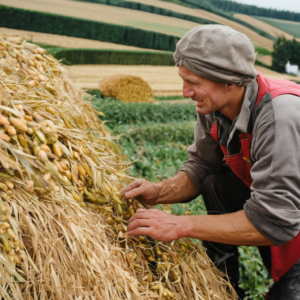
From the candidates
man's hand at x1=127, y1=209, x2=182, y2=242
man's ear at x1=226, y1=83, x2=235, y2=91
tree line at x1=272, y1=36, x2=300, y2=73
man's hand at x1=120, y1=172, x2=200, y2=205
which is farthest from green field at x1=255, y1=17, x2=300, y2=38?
man's hand at x1=127, y1=209, x2=182, y2=242

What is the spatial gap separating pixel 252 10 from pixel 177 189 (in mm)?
9647

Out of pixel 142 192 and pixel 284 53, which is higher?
pixel 284 53

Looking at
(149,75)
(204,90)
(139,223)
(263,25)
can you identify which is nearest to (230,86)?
(204,90)

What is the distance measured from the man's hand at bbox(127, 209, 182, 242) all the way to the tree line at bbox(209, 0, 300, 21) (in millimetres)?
9872

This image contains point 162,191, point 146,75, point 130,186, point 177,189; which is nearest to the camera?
point 130,186

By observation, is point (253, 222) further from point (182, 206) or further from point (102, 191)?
point (182, 206)

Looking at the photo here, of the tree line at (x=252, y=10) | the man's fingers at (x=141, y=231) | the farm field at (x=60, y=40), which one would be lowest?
the man's fingers at (x=141, y=231)

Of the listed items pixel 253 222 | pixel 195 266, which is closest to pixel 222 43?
pixel 253 222

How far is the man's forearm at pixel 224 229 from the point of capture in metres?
1.60

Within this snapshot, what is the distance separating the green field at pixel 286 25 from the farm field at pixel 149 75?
1.31 meters

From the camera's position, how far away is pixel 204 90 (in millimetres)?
1669

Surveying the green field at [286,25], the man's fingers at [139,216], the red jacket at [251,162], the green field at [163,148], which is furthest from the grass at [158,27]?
the man's fingers at [139,216]

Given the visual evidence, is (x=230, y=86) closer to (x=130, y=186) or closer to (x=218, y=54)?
(x=218, y=54)

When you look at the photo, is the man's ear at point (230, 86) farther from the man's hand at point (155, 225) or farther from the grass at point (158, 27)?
the grass at point (158, 27)
